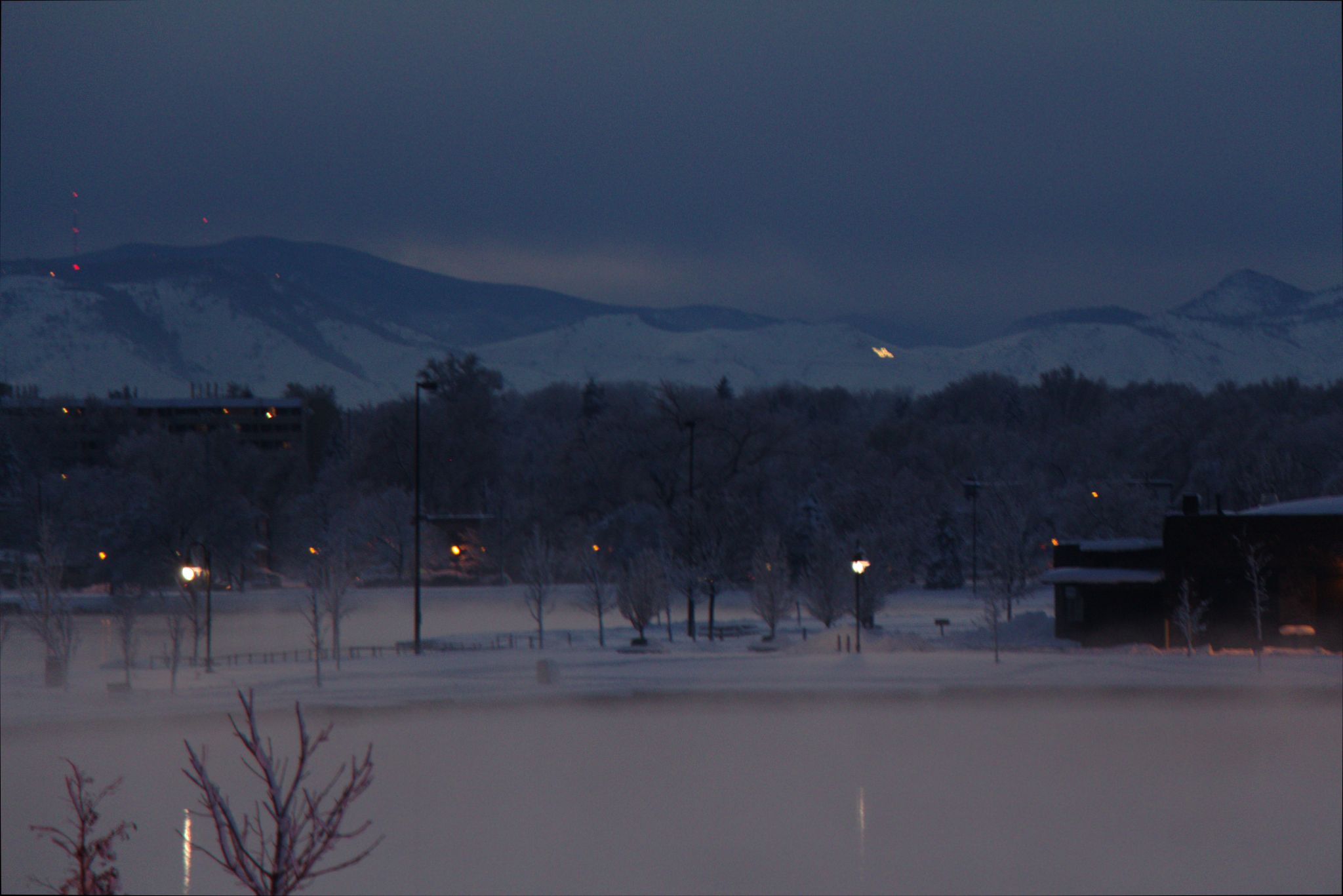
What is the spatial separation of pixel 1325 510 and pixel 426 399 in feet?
267

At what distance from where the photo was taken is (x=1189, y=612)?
34.9 meters

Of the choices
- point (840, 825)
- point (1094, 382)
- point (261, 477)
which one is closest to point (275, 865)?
point (840, 825)

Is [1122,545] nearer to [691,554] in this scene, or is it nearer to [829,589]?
[829,589]

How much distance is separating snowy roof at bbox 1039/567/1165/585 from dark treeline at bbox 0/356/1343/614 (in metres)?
7.76

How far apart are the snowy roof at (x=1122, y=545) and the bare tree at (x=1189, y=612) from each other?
3397 millimetres

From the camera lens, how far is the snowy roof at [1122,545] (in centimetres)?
3988

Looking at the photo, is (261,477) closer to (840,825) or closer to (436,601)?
(436,601)

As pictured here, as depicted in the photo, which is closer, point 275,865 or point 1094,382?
point 275,865

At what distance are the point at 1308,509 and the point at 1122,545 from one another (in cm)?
572

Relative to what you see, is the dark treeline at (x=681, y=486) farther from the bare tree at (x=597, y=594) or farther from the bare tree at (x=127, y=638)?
the bare tree at (x=127, y=638)

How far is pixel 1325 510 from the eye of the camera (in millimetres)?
36125

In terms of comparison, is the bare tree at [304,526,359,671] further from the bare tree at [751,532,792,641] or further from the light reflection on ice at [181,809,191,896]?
the light reflection on ice at [181,809,191,896]

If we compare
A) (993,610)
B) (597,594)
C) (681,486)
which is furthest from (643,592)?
(681,486)

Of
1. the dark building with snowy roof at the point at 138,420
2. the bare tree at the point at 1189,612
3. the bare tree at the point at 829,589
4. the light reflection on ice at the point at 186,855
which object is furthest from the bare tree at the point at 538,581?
the light reflection on ice at the point at 186,855
